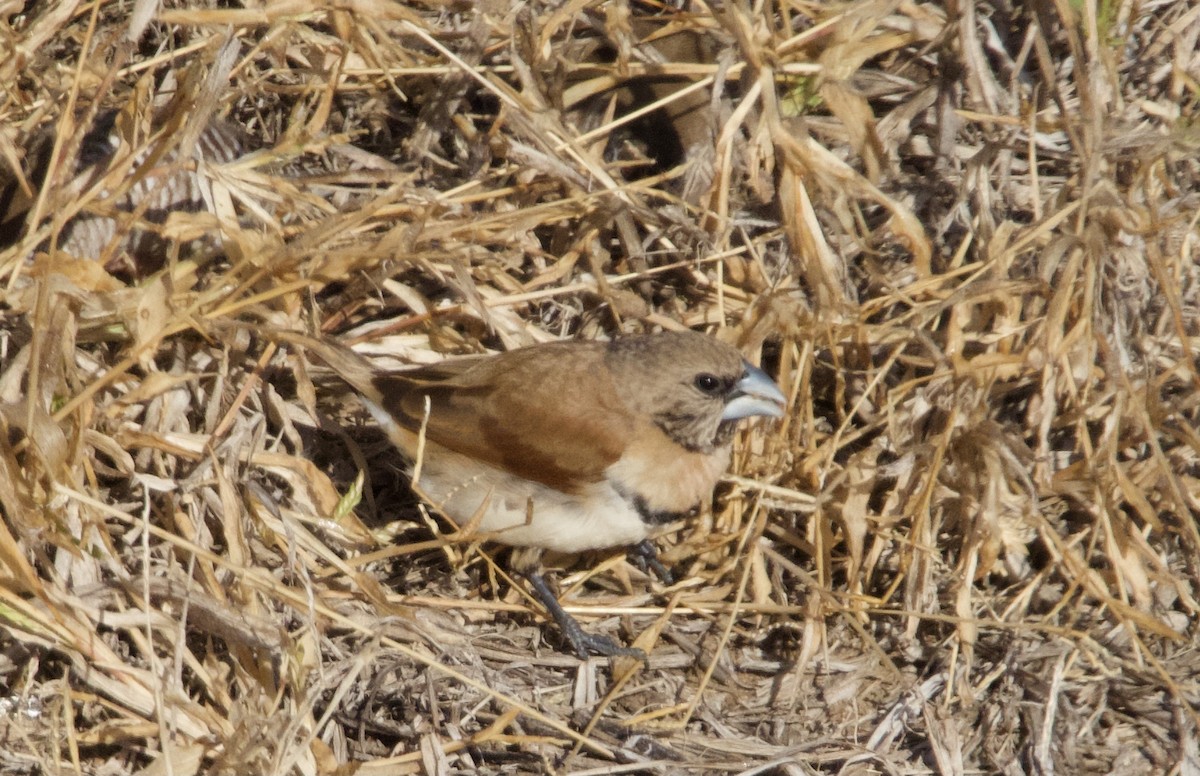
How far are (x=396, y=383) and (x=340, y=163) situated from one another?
874 millimetres

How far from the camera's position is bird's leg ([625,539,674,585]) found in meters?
3.86

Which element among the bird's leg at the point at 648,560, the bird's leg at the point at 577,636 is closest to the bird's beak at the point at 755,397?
the bird's leg at the point at 648,560

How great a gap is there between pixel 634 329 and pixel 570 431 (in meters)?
0.58

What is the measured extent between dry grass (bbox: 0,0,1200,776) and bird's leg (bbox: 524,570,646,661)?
0.05 metres

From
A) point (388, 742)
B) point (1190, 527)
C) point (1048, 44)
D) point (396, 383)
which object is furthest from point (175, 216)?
point (1190, 527)

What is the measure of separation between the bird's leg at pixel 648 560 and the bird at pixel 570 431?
0.79 feet

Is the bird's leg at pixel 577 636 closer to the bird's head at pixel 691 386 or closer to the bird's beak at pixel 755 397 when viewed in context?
the bird's head at pixel 691 386

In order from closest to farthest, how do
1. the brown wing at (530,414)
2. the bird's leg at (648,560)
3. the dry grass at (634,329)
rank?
the dry grass at (634,329)
the brown wing at (530,414)
the bird's leg at (648,560)

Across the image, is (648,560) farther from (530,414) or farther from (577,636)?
(530,414)

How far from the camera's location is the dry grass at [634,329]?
320cm

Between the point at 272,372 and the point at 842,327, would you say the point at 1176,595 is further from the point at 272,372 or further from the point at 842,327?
the point at 272,372

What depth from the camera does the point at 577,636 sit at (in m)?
3.58

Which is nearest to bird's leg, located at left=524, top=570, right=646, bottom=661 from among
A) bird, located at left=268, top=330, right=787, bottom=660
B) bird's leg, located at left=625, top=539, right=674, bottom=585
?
bird, located at left=268, top=330, right=787, bottom=660

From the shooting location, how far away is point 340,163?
407 cm
